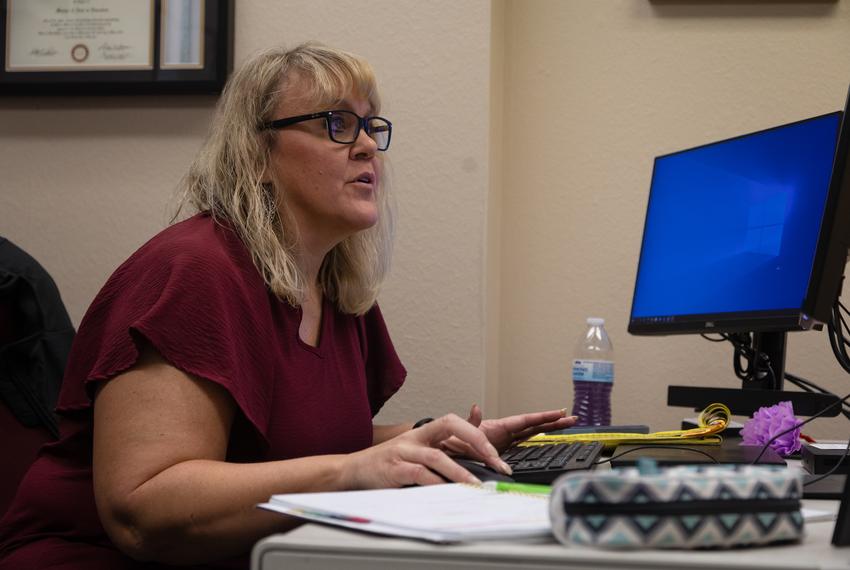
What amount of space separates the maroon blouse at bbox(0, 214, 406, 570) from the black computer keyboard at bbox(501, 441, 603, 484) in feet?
1.00

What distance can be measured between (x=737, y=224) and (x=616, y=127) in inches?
28.2

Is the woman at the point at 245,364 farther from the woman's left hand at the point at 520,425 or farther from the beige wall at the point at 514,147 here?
the beige wall at the point at 514,147

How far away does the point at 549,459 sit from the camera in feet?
4.11

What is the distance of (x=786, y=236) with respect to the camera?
170 centimetres

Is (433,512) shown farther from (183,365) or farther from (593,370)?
(593,370)

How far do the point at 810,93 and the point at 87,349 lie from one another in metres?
1.89

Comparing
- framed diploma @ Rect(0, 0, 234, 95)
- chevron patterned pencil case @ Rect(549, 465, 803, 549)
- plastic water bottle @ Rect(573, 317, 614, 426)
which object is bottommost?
plastic water bottle @ Rect(573, 317, 614, 426)

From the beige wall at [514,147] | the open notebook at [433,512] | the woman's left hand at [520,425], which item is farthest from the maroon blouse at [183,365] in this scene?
the beige wall at [514,147]

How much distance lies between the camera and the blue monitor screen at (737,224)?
5.45ft

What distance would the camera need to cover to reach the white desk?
0.66 metres

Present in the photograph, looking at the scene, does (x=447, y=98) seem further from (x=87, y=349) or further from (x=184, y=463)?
(x=184, y=463)

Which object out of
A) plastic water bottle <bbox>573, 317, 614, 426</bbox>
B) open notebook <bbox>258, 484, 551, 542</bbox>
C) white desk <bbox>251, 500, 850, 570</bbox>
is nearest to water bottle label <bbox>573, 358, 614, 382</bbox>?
plastic water bottle <bbox>573, 317, 614, 426</bbox>

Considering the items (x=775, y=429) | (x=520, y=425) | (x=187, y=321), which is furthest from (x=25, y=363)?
(x=775, y=429)

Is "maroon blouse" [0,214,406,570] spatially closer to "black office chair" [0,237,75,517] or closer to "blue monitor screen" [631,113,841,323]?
"black office chair" [0,237,75,517]
